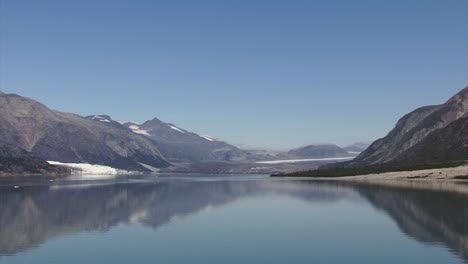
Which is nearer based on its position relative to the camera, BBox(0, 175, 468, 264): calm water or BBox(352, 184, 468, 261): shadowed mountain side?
BBox(0, 175, 468, 264): calm water

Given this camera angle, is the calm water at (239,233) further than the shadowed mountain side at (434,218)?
No

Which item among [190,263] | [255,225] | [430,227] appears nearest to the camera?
[190,263]

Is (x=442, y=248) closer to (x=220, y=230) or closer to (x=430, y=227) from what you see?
(x=430, y=227)

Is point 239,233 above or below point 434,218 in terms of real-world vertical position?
below

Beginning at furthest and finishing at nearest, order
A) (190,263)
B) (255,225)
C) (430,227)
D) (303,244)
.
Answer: (255,225) < (430,227) < (303,244) < (190,263)

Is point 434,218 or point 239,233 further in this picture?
point 434,218

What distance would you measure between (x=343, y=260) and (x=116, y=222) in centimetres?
3603

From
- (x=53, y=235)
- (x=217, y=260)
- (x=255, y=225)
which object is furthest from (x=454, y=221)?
(x=53, y=235)

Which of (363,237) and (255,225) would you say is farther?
(255,225)

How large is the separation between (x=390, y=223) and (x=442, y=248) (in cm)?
1911

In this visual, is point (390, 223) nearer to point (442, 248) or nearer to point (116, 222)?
point (442, 248)

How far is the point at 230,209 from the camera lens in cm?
8775

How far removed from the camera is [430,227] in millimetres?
59000

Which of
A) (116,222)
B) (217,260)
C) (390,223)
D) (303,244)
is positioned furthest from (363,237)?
(116,222)
